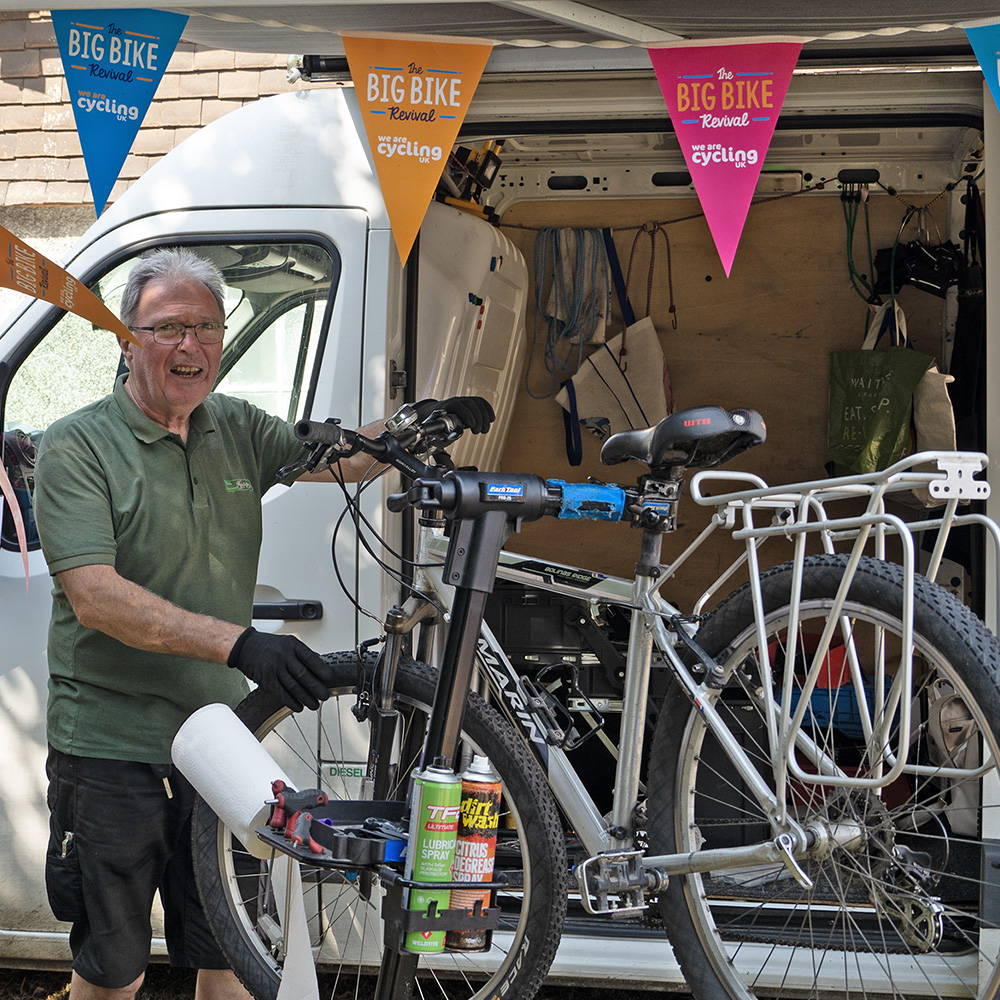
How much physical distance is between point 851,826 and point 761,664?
0.31 meters

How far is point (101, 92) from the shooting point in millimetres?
2162

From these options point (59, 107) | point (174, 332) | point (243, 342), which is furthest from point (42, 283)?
point (59, 107)

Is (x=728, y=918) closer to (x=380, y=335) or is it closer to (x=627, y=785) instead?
(x=627, y=785)

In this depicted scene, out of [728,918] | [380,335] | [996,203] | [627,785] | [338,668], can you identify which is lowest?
[728,918]

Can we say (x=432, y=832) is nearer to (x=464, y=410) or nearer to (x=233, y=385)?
(x=464, y=410)

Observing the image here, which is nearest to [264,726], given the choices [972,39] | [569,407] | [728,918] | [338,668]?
[338,668]

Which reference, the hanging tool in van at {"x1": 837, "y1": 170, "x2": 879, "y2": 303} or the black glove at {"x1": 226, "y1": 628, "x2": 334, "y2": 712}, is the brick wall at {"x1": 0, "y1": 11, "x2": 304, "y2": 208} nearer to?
the hanging tool in van at {"x1": 837, "y1": 170, "x2": 879, "y2": 303}

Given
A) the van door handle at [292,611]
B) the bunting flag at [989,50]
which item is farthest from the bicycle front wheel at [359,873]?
the bunting flag at [989,50]

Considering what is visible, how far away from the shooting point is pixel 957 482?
5.16ft

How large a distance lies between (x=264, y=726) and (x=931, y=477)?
1.35 m

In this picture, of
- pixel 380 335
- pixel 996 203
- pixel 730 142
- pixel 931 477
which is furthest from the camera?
pixel 380 335

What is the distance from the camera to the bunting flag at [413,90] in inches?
90.0

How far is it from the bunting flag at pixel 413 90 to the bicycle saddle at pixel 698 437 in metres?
0.84

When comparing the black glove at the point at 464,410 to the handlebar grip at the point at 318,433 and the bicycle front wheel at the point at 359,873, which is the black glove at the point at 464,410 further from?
the bicycle front wheel at the point at 359,873
